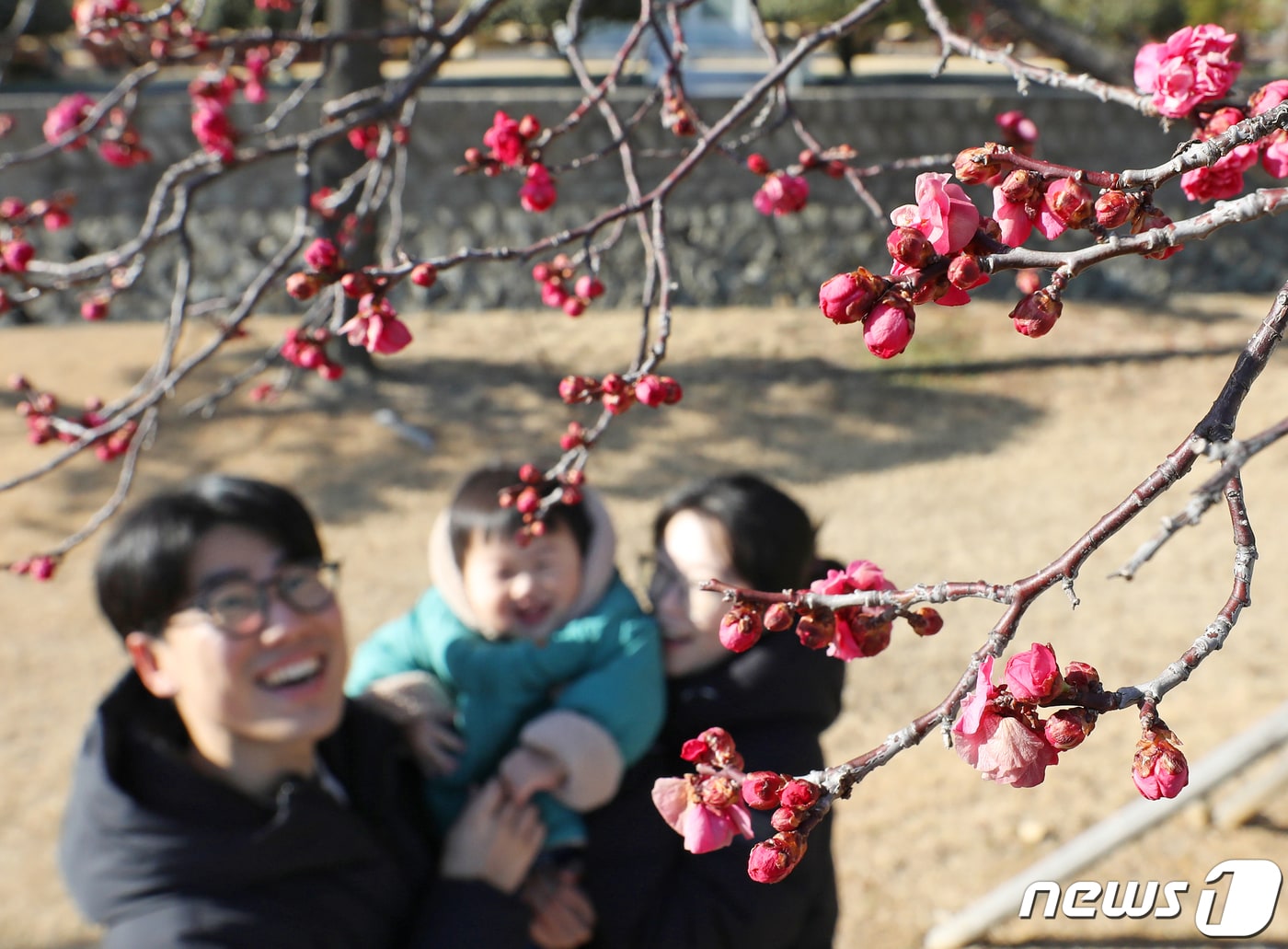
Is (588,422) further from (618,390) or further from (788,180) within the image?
(618,390)

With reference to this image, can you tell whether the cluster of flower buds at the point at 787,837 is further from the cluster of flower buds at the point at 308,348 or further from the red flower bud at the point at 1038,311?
the cluster of flower buds at the point at 308,348

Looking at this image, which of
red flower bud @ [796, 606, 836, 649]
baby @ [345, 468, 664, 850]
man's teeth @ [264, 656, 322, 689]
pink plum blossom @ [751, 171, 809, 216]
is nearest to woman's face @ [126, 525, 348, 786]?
man's teeth @ [264, 656, 322, 689]

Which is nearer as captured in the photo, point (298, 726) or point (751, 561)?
point (298, 726)

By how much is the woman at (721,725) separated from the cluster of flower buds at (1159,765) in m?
0.93

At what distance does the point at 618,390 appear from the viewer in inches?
47.3

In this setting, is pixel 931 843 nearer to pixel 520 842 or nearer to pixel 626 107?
pixel 520 842

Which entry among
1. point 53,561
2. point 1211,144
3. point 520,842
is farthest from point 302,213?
point 1211,144

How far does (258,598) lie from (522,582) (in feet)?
1.28

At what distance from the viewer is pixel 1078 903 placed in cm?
205

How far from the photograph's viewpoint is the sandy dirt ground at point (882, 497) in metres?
2.93

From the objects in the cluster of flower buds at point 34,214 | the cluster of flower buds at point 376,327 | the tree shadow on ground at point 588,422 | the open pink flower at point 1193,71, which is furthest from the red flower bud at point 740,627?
the tree shadow on ground at point 588,422

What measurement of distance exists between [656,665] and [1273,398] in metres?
5.07

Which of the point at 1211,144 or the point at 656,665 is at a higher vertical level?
the point at 656,665

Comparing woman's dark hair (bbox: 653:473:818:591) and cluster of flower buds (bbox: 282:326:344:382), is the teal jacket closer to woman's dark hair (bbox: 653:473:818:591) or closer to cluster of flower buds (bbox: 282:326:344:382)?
woman's dark hair (bbox: 653:473:818:591)
